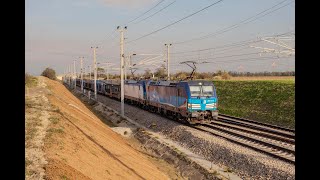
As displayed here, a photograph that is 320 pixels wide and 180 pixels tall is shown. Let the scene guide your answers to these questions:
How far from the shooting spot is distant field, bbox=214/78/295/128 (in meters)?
32.9

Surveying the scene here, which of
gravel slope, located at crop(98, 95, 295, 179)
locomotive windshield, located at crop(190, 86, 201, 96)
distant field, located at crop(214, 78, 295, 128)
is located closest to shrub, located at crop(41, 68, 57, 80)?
distant field, located at crop(214, 78, 295, 128)

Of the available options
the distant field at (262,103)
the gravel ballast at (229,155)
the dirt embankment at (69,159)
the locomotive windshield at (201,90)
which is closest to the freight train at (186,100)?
the locomotive windshield at (201,90)

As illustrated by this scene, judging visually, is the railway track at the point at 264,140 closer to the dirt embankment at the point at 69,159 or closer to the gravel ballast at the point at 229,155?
the gravel ballast at the point at 229,155

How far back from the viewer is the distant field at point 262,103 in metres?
32.9

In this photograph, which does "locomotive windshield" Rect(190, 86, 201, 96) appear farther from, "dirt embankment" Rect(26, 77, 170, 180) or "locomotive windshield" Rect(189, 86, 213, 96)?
"dirt embankment" Rect(26, 77, 170, 180)

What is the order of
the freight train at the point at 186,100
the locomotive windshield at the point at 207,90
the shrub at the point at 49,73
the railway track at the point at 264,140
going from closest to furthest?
the railway track at the point at 264,140, the freight train at the point at 186,100, the locomotive windshield at the point at 207,90, the shrub at the point at 49,73

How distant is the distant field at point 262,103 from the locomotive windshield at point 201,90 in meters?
7.20

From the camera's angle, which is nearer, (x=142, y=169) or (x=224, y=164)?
(x=142, y=169)

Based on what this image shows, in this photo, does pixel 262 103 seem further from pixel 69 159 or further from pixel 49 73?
pixel 49 73
